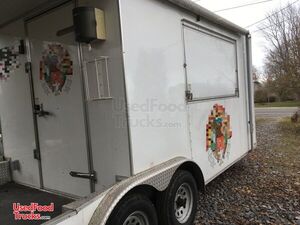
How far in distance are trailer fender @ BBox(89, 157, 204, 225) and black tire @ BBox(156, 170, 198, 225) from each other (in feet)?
0.37

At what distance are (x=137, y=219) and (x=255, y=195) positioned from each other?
2381mm

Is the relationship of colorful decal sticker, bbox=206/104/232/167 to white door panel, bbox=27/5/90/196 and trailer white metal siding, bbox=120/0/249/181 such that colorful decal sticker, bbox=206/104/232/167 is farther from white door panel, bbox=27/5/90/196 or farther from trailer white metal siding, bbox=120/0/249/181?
white door panel, bbox=27/5/90/196

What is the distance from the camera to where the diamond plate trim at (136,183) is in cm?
191

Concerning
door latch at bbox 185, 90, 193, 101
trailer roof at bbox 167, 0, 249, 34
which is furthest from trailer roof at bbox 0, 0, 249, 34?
door latch at bbox 185, 90, 193, 101

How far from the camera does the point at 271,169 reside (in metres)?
5.26

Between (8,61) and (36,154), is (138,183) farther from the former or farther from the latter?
(8,61)

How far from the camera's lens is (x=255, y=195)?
4004 millimetres

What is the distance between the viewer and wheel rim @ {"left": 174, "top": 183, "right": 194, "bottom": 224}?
2923mm

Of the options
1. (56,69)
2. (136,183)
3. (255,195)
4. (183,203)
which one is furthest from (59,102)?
(255,195)

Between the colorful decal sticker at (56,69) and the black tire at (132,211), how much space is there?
129 centimetres

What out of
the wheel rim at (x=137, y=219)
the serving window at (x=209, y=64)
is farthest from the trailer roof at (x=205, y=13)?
the wheel rim at (x=137, y=219)

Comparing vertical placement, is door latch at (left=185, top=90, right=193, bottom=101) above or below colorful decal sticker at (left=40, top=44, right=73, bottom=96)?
below

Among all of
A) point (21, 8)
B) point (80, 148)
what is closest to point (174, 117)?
point (80, 148)

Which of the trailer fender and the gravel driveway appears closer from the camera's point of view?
the trailer fender
